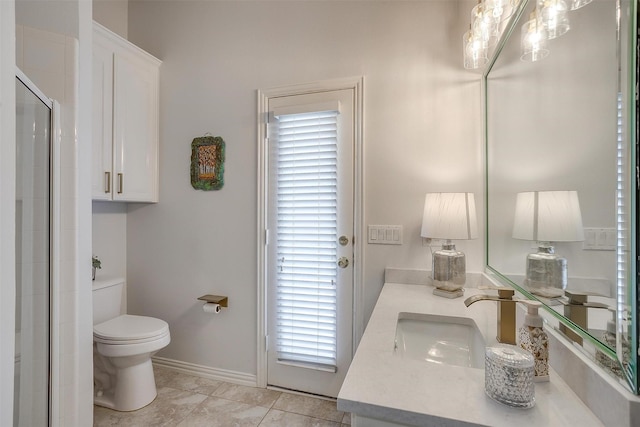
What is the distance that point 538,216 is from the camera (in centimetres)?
88

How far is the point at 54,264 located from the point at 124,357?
0.78m

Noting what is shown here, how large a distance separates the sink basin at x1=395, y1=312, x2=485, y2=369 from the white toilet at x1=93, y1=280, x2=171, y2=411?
155 centimetres

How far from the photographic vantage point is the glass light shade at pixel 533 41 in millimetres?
875

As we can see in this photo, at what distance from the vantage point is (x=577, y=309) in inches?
27.0

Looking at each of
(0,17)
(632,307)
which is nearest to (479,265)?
(632,307)

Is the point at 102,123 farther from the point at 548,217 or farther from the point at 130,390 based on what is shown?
the point at 548,217

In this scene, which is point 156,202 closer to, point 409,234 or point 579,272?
point 409,234

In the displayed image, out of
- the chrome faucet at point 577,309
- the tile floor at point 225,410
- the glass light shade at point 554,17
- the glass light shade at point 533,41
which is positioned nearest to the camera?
the chrome faucet at point 577,309

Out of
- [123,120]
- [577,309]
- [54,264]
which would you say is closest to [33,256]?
[54,264]

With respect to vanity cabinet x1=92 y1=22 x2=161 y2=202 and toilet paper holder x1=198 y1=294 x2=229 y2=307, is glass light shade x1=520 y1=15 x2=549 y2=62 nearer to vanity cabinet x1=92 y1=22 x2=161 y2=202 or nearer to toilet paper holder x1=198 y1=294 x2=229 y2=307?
toilet paper holder x1=198 y1=294 x2=229 y2=307

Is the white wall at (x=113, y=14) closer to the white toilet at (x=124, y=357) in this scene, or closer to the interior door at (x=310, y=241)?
the interior door at (x=310, y=241)

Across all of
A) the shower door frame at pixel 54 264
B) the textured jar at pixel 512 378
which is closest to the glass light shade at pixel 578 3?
the textured jar at pixel 512 378

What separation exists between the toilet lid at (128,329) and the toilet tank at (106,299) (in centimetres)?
10

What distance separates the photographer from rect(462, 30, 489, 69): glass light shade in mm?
1472
